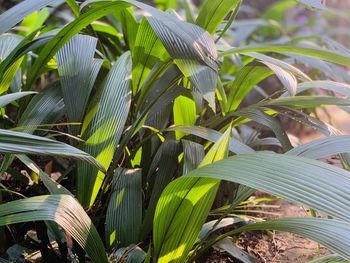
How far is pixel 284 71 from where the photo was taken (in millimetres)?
992

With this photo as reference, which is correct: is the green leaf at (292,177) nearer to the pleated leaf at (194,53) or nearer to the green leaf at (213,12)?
the pleated leaf at (194,53)

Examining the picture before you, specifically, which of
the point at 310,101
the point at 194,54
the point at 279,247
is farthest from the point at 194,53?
the point at 279,247

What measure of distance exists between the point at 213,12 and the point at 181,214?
1.57ft

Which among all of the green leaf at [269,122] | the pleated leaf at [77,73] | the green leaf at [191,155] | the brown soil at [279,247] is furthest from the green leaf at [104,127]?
the brown soil at [279,247]

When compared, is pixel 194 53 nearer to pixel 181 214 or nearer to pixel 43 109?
pixel 181 214

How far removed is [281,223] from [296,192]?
0.15 m

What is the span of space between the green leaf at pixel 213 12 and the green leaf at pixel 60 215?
0.51 metres

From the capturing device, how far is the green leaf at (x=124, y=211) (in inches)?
35.1

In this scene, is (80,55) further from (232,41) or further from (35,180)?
(232,41)

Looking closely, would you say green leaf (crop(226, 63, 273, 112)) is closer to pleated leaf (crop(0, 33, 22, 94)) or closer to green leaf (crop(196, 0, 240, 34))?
green leaf (crop(196, 0, 240, 34))

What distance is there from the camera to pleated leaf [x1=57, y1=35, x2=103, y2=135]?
1014mm

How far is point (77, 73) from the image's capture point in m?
1.06

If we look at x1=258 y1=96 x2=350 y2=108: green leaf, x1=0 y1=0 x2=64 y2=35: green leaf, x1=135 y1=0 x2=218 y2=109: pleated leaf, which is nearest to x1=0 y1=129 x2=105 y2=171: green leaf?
x1=135 y1=0 x2=218 y2=109: pleated leaf

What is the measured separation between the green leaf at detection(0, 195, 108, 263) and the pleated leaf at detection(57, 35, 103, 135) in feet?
0.97
